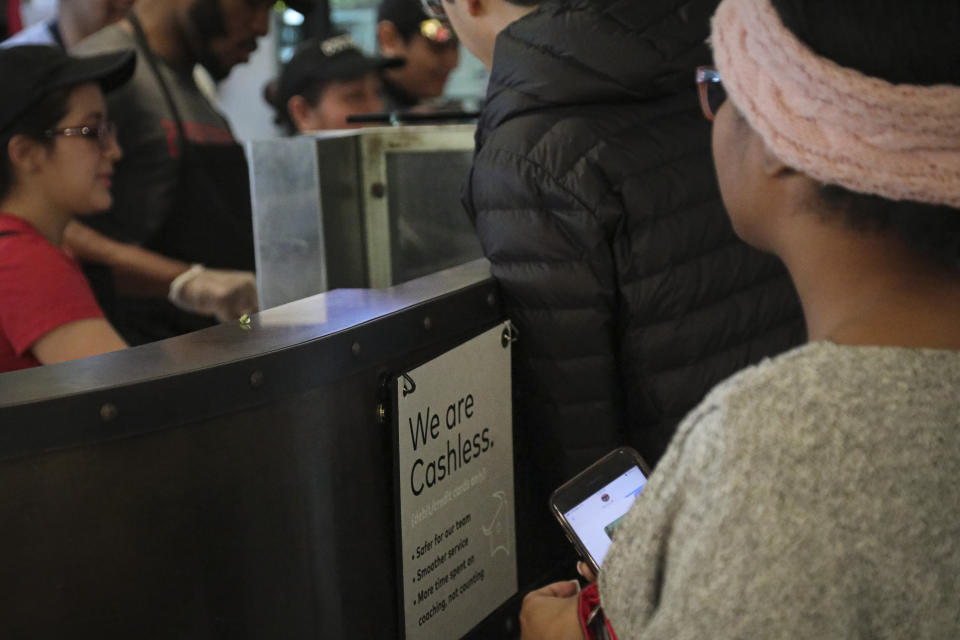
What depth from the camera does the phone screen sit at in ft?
4.45

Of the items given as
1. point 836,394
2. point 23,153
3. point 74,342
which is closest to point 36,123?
point 23,153

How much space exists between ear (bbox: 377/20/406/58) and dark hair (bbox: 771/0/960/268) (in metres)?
3.87

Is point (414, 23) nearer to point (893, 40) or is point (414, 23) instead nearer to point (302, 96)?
point (302, 96)

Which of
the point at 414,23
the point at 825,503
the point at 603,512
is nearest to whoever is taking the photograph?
the point at 825,503

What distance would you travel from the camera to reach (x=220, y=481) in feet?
4.23

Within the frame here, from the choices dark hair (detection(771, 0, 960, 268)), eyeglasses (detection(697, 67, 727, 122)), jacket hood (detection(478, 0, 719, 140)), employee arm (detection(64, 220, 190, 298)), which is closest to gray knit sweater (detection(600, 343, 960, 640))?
dark hair (detection(771, 0, 960, 268))

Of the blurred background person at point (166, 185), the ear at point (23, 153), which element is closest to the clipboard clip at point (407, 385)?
the ear at point (23, 153)

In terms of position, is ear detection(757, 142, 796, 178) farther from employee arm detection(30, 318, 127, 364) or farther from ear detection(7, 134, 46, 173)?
ear detection(7, 134, 46, 173)

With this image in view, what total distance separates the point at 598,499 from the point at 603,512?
2cm

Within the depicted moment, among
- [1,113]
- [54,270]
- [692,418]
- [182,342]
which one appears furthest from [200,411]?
[1,113]

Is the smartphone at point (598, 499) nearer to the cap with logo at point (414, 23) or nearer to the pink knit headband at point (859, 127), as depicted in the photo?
the pink knit headband at point (859, 127)

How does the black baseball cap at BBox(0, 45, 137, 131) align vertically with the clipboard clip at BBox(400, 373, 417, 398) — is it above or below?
above

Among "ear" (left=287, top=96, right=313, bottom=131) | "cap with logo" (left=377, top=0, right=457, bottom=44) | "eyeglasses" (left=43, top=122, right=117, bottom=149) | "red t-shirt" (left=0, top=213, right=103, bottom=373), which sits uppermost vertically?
"cap with logo" (left=377, top=0, right=457, bottom=44)

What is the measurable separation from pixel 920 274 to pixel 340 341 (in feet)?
2.39
